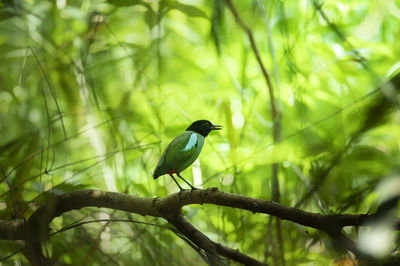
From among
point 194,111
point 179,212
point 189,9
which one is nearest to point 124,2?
point 189,9

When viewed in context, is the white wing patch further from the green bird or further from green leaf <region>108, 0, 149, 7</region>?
green leaf <region>108, 0, 149, 7</region>

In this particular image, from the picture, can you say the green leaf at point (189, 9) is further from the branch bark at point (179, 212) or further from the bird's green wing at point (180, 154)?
the branch bark at point (179, 212)

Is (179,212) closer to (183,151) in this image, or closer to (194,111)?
(183,151)

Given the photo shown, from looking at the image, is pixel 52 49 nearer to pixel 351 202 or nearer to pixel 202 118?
pixel 202 118

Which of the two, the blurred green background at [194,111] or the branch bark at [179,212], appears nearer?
the branch bark at [179,212]

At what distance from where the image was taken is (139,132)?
0.90 meters

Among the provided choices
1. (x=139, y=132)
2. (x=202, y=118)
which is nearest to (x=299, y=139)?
(x=202, y=118)

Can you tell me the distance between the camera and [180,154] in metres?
0.77

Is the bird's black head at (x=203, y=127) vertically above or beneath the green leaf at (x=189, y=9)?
beneath

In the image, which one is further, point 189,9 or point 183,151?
point 189,9

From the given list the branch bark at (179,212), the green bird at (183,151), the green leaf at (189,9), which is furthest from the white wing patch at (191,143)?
the green leaf at (189,9)

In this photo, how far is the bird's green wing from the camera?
770 millimetres

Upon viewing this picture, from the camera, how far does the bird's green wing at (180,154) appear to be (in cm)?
77

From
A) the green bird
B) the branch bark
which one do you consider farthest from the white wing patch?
the branch bark
